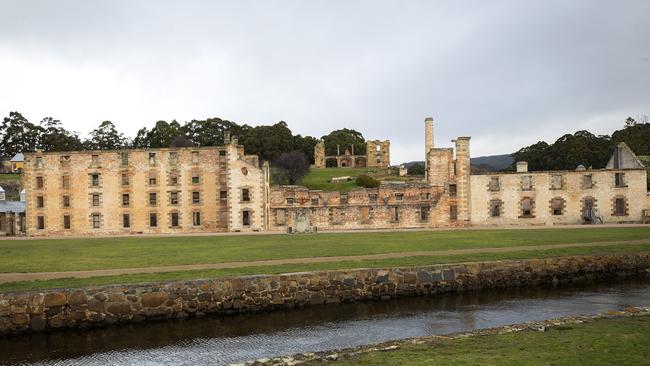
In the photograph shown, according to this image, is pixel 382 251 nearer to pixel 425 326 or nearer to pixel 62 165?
pixel 425 326

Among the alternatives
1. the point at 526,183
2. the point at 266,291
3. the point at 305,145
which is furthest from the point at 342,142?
the point at 266,291

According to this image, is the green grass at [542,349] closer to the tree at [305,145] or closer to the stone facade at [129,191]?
the stone facade at [129,191]

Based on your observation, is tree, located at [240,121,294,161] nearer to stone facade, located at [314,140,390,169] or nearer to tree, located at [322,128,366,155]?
stone facade, located at [314,140,390,169]

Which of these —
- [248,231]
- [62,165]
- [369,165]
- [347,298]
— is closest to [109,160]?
[62,165]

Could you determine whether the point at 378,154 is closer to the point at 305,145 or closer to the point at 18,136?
the point at 305,145

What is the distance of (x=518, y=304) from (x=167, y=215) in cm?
4259

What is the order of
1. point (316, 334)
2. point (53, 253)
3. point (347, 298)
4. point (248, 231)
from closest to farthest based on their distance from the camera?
1. point (316, 334)
2. point (347, 298)
3. point (53, 253)
4. point (248, 231)

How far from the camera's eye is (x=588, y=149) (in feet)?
291

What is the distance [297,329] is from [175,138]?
9088 cm

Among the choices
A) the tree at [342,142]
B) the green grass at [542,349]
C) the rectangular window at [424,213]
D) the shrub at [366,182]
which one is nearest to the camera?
the green grass at [542,349]

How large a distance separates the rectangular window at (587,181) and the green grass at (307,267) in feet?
82.2

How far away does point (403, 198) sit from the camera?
2096 inches

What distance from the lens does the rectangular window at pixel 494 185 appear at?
52.1 m

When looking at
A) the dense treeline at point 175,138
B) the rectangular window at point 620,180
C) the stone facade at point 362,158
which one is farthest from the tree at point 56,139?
the rectangular window at point 620,180
